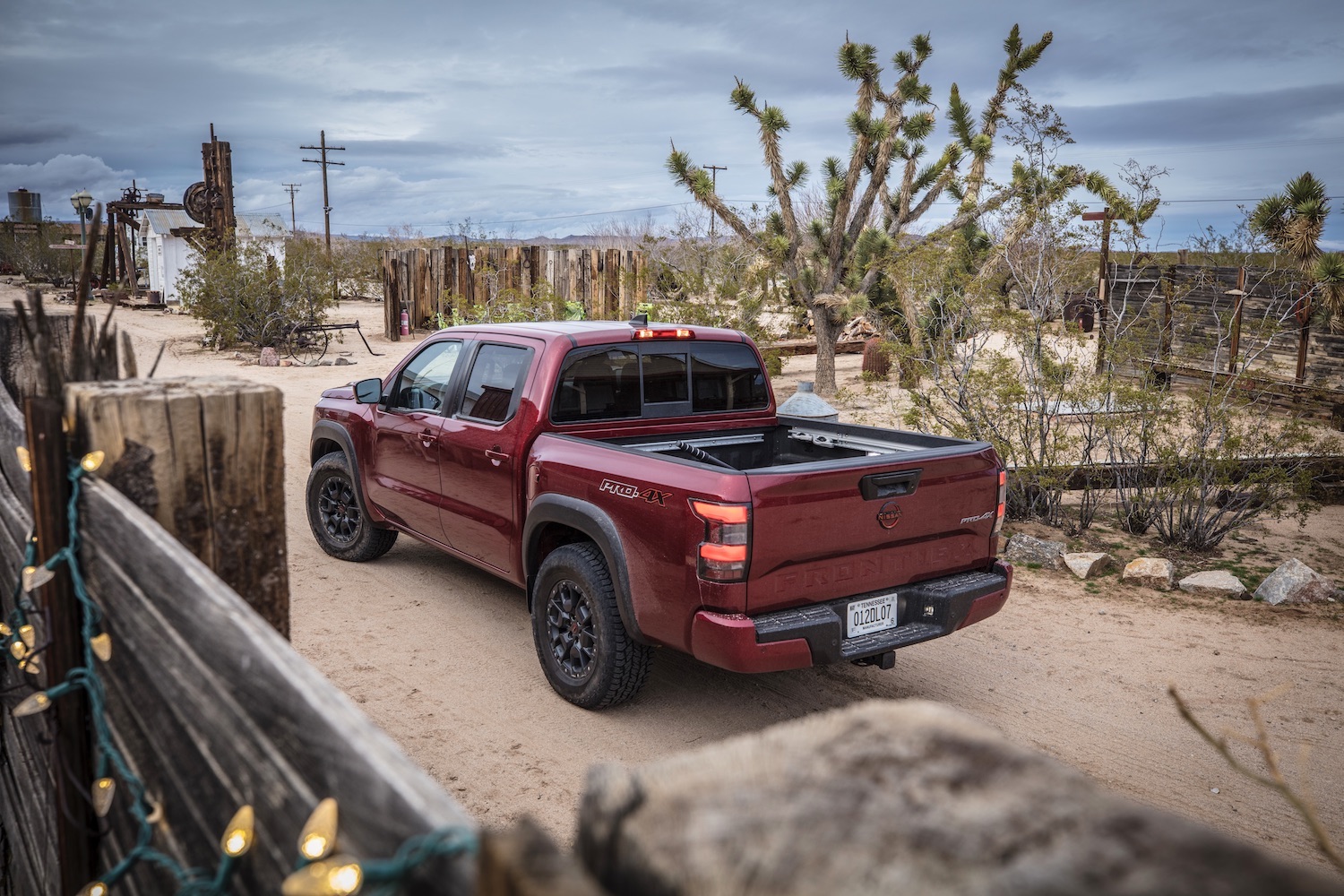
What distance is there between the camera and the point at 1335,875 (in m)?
3.94

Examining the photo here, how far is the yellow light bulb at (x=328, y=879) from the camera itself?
106 cm

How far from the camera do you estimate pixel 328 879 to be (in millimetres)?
1076

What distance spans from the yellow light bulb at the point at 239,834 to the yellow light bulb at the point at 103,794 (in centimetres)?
72

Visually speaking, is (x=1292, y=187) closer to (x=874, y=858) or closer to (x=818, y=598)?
(x=818, y=598)

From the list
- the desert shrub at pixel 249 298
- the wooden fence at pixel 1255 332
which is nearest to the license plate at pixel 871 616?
the wooden fence at pixel 1255 332

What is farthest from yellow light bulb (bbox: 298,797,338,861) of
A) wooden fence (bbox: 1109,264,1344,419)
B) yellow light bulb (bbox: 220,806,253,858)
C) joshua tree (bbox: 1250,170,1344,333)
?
joshua tree (bbox: 1250,170,1344,333)

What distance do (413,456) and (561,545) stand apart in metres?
1.68

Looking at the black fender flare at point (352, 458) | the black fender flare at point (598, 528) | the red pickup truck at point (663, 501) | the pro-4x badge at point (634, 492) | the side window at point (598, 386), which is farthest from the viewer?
the black fender flare at point (352, 458)

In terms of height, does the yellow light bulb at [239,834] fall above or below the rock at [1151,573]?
above

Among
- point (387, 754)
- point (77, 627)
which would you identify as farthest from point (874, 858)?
point (77, 627)

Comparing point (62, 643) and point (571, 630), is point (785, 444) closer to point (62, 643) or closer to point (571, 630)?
point (571, 630)

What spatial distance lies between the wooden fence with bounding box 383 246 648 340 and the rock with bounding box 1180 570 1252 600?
15.8 m

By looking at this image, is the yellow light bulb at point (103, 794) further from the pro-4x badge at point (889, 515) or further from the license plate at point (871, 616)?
the pro-4x badge at point (889, 515)

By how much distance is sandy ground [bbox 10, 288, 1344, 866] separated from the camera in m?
4.50
